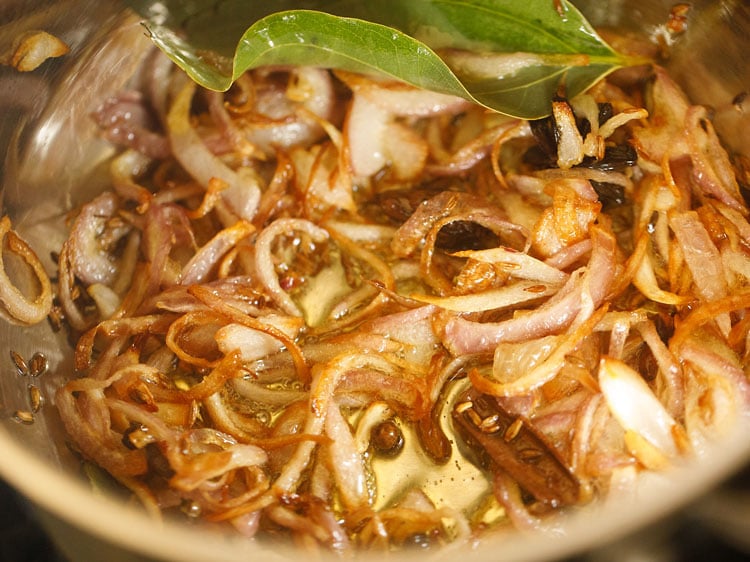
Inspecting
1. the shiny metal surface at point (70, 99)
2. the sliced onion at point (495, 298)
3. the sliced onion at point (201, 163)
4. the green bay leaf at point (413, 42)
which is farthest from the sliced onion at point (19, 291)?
the sliced onion at point (495, 298)

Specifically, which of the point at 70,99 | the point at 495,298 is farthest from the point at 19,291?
the point at 495,298

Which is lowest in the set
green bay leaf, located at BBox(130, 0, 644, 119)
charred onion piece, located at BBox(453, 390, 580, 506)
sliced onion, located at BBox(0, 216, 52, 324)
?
sliced onion, located at BBox(0, 216, 52, 324)

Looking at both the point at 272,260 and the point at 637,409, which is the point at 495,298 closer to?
the point at 637,409

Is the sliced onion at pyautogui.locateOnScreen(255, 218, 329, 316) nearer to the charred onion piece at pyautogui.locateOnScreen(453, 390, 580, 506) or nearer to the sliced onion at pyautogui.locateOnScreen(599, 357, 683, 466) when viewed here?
the charred onion piece at pyautogui.locateOnScreen(453, 390, 580, 506)

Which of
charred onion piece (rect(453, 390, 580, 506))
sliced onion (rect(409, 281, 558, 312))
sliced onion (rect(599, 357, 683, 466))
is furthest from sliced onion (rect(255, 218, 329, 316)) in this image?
sliced onion (rect(599, 357, 683, 466))

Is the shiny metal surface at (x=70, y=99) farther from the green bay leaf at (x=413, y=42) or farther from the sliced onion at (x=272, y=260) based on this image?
the sliced onion at (x=272, y=260)

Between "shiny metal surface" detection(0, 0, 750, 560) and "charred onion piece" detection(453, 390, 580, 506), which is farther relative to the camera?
"shiny metal surface" detection(0, 0, 750, 560)

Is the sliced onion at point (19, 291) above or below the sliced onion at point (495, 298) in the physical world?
below
